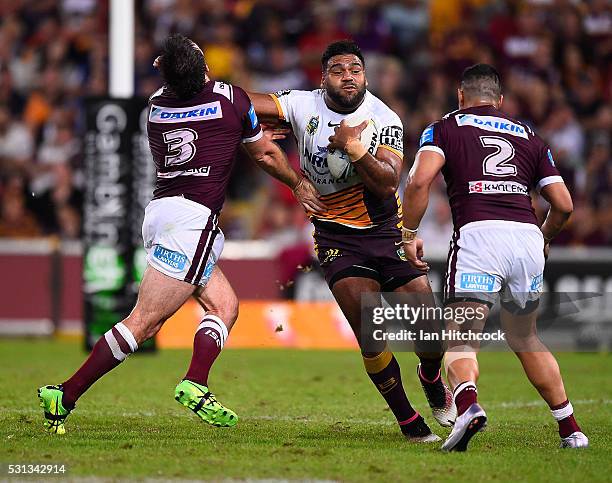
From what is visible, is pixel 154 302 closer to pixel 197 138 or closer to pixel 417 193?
pixel 197 138

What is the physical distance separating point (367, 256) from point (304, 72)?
11915 millimetres

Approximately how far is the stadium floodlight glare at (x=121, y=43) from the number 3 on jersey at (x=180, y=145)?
6880mm

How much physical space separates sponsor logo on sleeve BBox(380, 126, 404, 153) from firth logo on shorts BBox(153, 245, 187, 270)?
1.59 meters

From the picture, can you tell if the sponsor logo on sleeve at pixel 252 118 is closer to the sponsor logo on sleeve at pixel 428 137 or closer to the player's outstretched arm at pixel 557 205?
the sponsor logo on sleeve at pixel 428 137

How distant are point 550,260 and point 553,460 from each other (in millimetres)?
9326

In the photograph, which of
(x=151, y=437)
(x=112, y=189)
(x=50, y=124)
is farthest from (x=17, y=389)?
(x=50, y=124)

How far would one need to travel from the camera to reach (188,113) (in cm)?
797

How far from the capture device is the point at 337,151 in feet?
26.6

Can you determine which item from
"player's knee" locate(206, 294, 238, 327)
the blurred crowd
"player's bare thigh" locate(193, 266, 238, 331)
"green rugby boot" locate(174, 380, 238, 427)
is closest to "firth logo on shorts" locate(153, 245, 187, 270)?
"player's bare thigh" locate(193, 266, 238, 331)

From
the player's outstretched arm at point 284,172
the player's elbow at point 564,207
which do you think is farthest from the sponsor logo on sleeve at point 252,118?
the player's elbow at point 564,207

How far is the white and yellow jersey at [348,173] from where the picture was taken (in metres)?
8.16

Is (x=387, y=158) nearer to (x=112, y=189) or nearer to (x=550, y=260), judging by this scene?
(x=112, y=189)

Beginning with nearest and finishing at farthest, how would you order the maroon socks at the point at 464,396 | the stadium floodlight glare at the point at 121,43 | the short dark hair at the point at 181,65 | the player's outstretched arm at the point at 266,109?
the maroon socks at the point at 464,396 → the short dark hair at the point at 181,65 → the player's outstretched arm at the point at 266,109 → the stadium floodlight glare at the point at 121,43

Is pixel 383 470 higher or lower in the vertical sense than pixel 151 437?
higher
